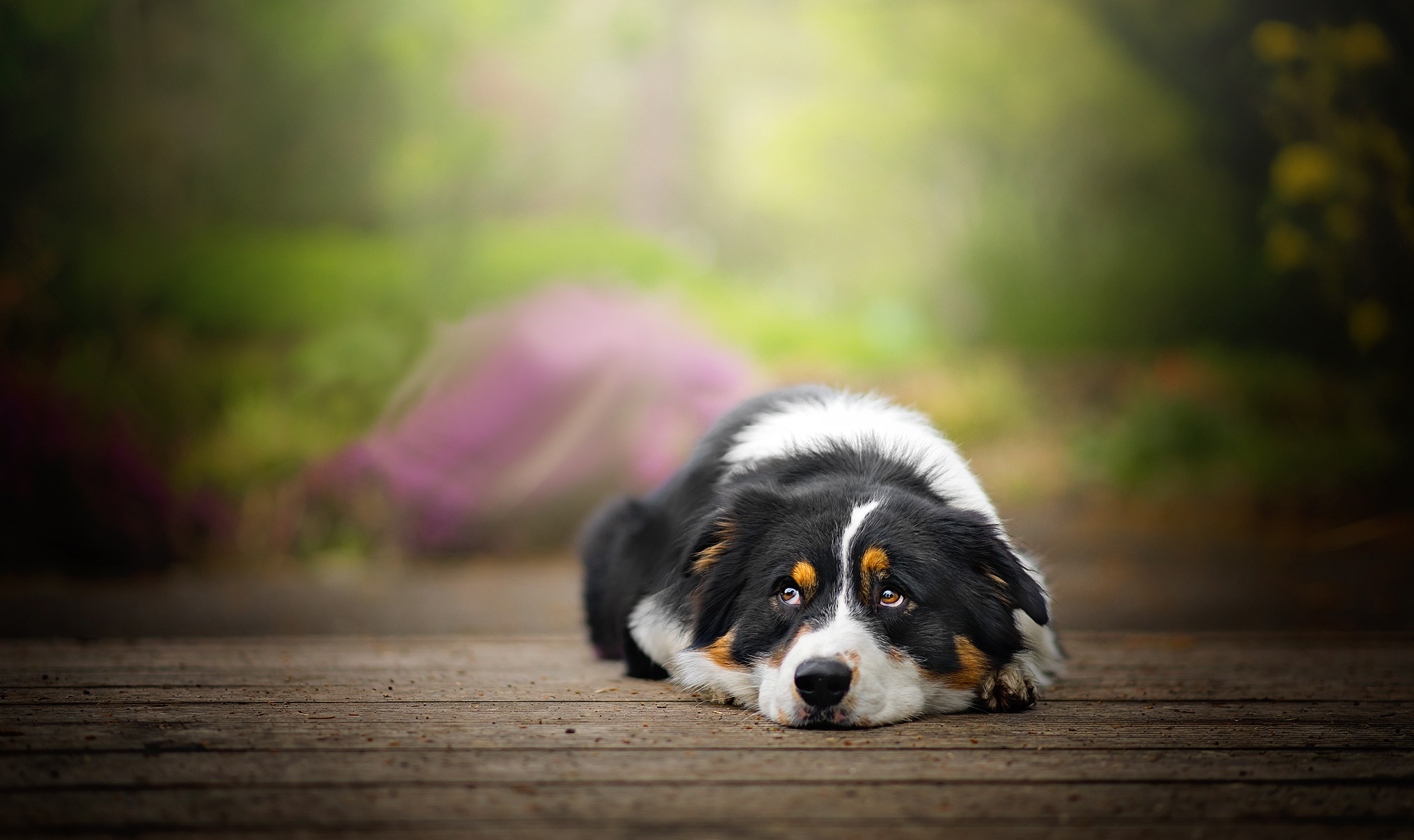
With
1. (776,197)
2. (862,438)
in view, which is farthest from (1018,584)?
(776,197)

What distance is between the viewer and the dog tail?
351 cm

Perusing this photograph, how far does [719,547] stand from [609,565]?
818 mm

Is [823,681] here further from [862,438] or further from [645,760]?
[862,438]

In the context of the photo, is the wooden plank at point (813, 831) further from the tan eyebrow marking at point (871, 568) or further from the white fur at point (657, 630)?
the white fur at point (657, 630)

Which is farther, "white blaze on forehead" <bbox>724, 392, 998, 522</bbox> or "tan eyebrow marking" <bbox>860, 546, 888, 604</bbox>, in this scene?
"white blaze on forehead" <bbox>724, 392, 998, 522</bbox>

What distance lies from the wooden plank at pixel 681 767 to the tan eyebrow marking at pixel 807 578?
0.55 metres

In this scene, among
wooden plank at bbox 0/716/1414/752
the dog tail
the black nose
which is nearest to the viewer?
wooden plank at bbox 0/716/1414/752

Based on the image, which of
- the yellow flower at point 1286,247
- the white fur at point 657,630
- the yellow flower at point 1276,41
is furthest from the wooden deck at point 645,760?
the yellow flower at point 1276,41

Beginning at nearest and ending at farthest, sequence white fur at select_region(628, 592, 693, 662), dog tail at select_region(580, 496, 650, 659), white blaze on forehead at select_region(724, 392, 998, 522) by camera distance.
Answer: white fur at select_region(628, 592, 693, 662) → white blaze on forehead at select_region(724, 392, 998, 522) → dog tail at select_region(580, 496, 650, 659)

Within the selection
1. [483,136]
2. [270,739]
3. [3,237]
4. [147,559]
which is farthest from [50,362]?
[270,739]

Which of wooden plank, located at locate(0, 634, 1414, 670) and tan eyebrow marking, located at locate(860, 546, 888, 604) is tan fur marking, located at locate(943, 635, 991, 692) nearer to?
tan eyebrow marking, located at locate(860, 546, 888, 604)

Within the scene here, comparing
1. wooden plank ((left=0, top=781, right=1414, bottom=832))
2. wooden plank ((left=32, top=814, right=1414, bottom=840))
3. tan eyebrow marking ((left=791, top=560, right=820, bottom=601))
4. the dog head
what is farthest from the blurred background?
wooden plank ((left=32, top=814, right=1414, bottom=840))

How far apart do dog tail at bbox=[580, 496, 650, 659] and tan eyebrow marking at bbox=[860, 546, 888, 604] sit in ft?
3.13

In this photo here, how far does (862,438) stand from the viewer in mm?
3268
